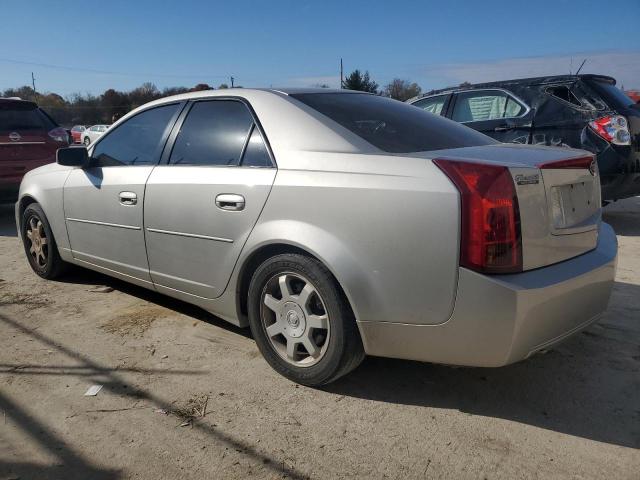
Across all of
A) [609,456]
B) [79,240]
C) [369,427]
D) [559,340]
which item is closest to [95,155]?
[79,240]

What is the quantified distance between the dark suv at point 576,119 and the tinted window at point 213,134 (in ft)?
13.8

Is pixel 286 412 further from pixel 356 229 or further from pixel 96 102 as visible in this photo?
pixel 96 102

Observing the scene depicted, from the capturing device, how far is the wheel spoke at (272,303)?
2.84 metres

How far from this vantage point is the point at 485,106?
270 inches

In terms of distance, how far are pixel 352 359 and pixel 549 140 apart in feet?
15.3

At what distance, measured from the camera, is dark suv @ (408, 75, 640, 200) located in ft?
19.3

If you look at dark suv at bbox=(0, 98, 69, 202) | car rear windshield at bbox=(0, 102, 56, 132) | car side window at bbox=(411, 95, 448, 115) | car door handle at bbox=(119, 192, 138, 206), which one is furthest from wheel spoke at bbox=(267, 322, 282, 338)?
car rear windshield at bbox=(0, 102, 56, 132)

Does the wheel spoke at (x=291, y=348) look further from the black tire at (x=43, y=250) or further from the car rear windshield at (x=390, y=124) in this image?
the black tire at (x=43, y=250)

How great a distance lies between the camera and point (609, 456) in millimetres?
2234

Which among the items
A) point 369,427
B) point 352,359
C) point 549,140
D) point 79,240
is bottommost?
point 369,427

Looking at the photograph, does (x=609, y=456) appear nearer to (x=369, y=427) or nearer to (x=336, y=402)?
(x=369, y=427)

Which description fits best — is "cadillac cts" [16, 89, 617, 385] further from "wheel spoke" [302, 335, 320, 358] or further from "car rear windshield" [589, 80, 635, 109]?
"car rear windshield" [589, 80, 635, 109]

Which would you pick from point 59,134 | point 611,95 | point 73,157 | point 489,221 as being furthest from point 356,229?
point 59,134

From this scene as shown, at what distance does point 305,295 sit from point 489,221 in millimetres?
975
